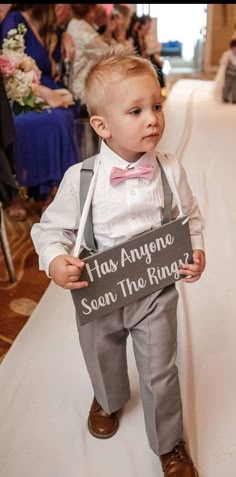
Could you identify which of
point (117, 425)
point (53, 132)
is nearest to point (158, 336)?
point (117, 425)

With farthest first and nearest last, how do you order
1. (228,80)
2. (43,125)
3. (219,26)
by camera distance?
(219,26), (228,80), (43,125)

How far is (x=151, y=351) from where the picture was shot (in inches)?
39.5

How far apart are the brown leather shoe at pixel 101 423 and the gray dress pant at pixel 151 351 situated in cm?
13

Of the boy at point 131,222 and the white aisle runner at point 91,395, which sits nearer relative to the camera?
the boy at point 131,222

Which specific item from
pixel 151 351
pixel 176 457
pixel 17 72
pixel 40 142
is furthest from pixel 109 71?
pixel 40 142

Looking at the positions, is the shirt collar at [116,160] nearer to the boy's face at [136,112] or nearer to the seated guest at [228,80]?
A: the boy's face at [136,112]

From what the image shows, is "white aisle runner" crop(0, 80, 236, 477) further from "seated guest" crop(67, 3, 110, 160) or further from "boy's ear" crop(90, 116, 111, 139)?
"seated guest" crop(67, 3, 110, 160)

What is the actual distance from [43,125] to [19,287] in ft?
3.04

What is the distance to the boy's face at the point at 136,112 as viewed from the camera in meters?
0.87

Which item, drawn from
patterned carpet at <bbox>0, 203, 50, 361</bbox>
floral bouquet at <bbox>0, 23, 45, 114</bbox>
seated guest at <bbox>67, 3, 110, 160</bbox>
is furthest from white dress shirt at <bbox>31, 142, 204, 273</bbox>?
seated guest at <bbox>67, 3, 110, 160</bbox>

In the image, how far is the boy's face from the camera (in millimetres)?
872

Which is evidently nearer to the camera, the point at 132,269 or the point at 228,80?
the point at 132,269

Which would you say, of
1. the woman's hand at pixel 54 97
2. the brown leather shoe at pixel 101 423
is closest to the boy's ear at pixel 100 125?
the brown leather shoe at pixel 101 423

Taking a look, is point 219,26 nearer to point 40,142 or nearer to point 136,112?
point 40,142
